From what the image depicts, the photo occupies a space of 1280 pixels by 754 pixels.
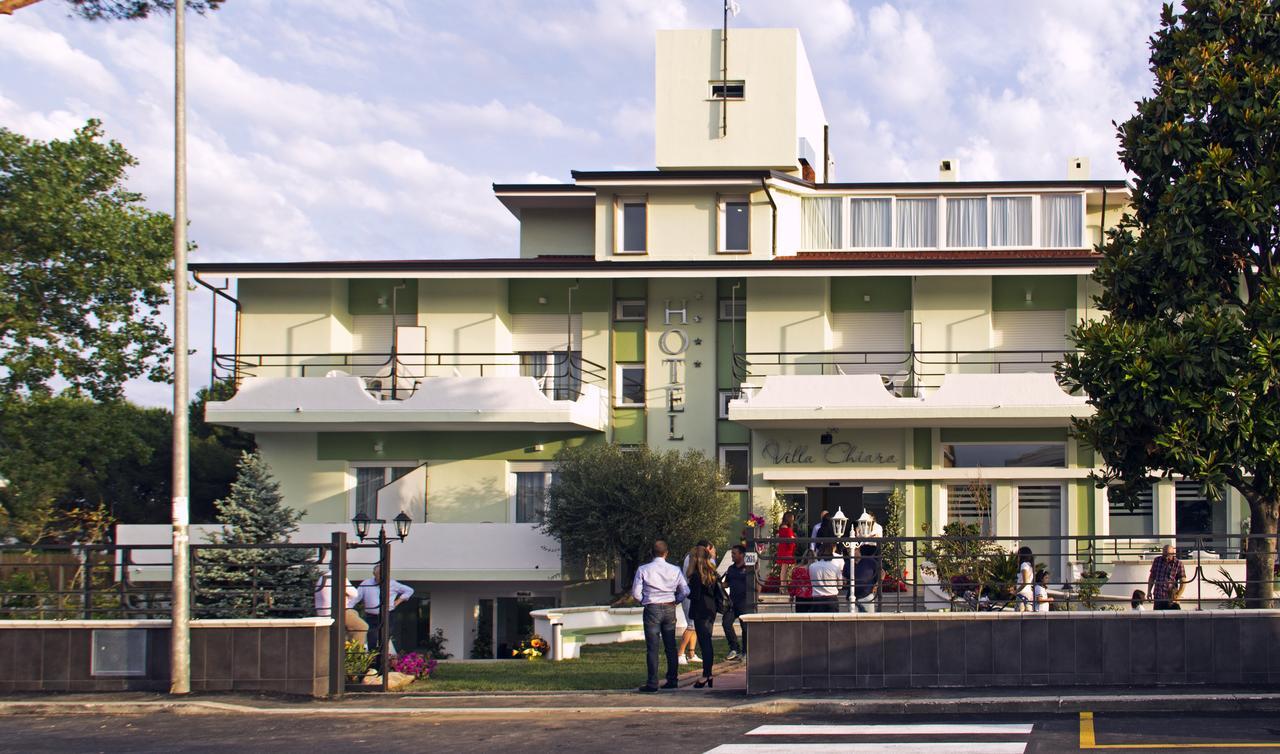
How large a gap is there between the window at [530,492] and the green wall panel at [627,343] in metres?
3.11

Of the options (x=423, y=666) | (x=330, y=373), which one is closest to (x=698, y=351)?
(x=330, y=373)

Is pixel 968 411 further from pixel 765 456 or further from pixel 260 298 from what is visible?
pixel 260 298

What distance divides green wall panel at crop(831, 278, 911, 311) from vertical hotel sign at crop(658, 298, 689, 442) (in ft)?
11.0

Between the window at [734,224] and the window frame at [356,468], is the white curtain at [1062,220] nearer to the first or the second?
the window at [734,224]

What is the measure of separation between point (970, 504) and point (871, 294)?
16.6 ft

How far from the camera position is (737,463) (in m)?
29.9

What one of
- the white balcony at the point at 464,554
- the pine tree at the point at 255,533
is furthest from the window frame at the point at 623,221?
the pine tree at the point at 255,533

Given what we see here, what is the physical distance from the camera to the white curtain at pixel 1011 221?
31234mm

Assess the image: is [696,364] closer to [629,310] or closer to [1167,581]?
[629,310]

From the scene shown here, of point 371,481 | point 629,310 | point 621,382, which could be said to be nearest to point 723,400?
point 621,382

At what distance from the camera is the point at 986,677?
15273mm

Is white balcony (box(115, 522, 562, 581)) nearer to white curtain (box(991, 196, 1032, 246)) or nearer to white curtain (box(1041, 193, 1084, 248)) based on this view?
white curtain (box(991, 196, 1032, 246))

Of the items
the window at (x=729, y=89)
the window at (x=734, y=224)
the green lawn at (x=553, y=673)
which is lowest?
the green lawn at (x=553, y=673)

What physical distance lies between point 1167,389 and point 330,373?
1836 cm
